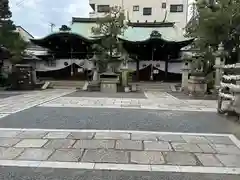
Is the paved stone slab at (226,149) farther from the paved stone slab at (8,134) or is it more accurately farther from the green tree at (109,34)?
the green tree at (109,34)

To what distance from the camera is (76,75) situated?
25.1 meters

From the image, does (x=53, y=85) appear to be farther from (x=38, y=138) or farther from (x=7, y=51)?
(x=38, y=138)

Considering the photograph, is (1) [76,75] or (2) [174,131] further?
(1) [76,75]

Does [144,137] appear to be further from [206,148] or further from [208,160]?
[208,160]

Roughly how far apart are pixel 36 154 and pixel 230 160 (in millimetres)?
2619

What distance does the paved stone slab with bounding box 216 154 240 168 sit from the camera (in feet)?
11.4

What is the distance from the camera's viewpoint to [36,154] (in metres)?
3.71

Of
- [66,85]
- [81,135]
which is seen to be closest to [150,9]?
[66,85]

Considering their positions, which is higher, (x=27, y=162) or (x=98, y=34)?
(x=98, y=34)

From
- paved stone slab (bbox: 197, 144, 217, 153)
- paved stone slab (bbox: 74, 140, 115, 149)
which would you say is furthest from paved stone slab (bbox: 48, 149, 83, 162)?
paved stone slab (bbox: 197, 144, 217, 153)

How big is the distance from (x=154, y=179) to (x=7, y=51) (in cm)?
1986

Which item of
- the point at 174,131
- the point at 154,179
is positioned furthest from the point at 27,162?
the point at 174,131

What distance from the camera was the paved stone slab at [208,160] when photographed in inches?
136

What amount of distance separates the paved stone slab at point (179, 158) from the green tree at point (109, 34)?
50.8 feet
